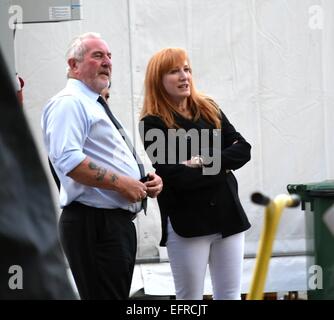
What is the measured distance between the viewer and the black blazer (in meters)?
3.03

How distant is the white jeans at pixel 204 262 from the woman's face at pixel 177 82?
506 mm

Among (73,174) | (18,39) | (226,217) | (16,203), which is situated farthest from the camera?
(18,39)

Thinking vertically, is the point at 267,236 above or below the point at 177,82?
below

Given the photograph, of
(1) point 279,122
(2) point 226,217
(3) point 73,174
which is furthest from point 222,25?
(3) point 73,174

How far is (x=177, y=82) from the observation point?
3152 millimetres

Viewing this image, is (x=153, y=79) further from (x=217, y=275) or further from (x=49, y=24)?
(x=49, y=24)

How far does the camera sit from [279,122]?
15.4 feet

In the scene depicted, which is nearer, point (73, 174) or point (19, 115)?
point (19, 115)

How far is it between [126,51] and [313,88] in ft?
3.62

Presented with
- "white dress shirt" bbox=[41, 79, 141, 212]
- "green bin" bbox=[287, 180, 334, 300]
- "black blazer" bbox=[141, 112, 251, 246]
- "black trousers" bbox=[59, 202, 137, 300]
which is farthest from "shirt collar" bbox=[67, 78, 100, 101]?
"green bin" bbox=[287, 180, 334, 300]

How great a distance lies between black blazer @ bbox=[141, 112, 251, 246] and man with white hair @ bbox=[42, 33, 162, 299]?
0.74ft

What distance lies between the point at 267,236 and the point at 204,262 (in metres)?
2.31

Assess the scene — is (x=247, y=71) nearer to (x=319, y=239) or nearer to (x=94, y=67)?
(x=319, y=239)

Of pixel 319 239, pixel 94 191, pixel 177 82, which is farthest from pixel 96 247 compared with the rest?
pixel 319 239
